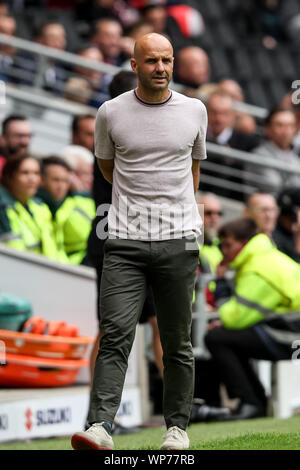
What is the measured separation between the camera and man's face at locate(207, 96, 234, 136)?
11.1 meters

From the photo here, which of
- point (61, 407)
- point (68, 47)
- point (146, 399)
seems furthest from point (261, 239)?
point (68, 47)

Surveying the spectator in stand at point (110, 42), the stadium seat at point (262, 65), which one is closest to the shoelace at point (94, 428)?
the spectator in stand at point (110, 42)

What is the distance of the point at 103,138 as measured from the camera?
5.09 metres

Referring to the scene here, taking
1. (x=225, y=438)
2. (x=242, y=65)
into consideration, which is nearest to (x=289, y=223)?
(x=225, y=438)

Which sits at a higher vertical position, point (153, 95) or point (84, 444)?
point (153, 95)

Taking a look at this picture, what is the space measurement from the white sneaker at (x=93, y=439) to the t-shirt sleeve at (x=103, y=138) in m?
1.25

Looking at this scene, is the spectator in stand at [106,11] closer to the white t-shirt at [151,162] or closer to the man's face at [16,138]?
the man's face at [16,138]

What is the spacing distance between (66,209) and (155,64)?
4158 millimetres

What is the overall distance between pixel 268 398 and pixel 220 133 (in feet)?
12.2

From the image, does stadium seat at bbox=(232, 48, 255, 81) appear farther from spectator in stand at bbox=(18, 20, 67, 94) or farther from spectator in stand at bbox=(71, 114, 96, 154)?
spectator in stand at bbox=(71, 114, 96, 154)

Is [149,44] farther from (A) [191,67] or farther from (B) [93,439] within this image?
(A) [191,67]

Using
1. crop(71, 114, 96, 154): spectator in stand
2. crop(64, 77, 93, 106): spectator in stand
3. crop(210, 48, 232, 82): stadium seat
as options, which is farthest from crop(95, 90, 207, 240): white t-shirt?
crop(210, 48, 232, 82): stadium seat
